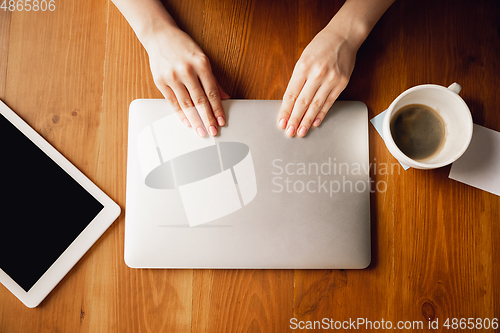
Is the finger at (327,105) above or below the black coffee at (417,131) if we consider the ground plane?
above

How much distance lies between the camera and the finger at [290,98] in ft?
1.69

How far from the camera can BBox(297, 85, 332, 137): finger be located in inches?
20.1

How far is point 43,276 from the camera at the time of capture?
1.73 ft

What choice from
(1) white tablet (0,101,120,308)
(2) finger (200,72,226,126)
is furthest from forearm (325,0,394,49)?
(1) white tablet (0,101,120,308)

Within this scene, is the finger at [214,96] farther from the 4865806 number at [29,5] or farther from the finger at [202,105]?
the 4865806 number at [29,5]

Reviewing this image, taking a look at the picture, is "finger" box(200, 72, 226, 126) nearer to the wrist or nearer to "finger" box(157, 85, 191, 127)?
"finger" box(157, 85, 191, 127)

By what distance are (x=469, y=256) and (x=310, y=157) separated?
0.35 meters

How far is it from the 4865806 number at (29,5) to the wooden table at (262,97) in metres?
0.01

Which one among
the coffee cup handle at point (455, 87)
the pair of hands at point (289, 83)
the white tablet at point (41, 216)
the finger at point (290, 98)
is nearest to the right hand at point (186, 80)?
the pair of hands at point (289, 83)

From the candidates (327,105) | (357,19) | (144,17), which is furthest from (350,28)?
(144,17)

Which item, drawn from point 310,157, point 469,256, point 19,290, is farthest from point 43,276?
point 469,256

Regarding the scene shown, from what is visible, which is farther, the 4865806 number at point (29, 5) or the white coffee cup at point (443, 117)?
the 4865806 number at point (29, 5)

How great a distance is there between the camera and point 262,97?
0.56 m

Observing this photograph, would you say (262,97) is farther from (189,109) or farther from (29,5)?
(29,5)
